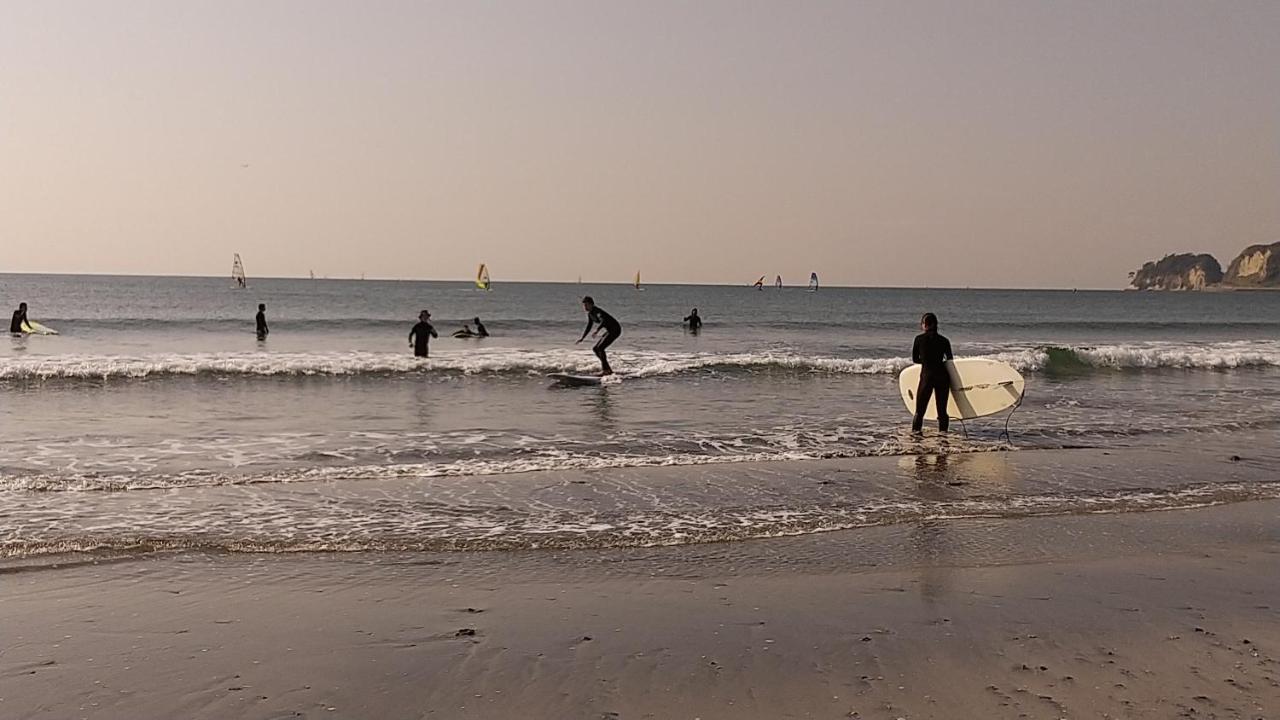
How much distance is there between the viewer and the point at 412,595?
18.5 ft

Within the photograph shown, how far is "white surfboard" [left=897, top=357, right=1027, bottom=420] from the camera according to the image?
13.4 m

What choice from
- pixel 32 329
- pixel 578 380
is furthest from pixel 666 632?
pixel 32 329

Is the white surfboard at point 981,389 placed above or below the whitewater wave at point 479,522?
above

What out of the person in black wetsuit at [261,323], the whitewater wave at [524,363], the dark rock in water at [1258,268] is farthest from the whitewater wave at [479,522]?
the dark rock in water at [1258,268]

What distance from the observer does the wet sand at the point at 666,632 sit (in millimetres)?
4121

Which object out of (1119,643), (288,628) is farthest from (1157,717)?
(288,628)

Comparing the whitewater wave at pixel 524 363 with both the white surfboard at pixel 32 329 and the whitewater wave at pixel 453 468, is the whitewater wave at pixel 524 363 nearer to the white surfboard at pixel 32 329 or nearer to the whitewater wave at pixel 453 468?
the white surfboard at pixel 32 329

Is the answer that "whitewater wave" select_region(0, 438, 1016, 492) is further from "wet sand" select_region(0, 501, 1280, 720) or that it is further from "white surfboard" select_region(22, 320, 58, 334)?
"white surfboard" select_region(22, 320, 58, 334)

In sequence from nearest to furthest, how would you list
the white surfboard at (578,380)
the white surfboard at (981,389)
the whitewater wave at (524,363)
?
the white surfboard at (981,389) → the white surfboard at (578,380) → the whitewater wave at (524,363)

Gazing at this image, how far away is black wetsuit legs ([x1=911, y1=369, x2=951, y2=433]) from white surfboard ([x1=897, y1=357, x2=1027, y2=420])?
0.24 m

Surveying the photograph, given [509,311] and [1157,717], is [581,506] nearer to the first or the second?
[1157,717]

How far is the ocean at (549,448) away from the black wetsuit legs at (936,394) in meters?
0.41

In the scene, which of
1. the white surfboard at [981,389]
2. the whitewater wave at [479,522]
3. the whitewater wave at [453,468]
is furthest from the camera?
the white surfboard at [981,389]

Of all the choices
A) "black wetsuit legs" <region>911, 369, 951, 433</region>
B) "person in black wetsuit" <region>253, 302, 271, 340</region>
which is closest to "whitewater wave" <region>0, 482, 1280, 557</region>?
"black wetsuit legs" <region>911, 369, 951, 433</region>
